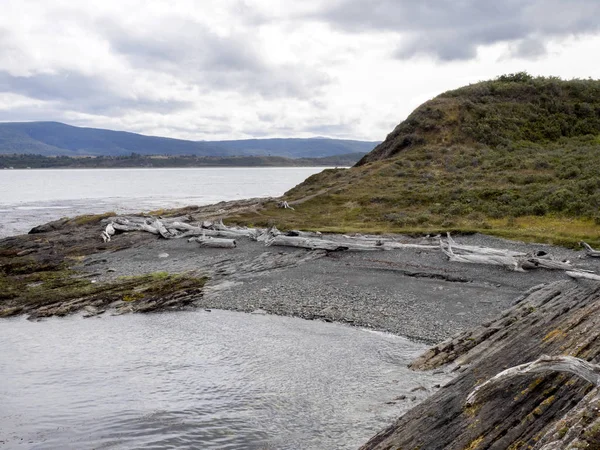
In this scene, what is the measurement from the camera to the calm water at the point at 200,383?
14031mm

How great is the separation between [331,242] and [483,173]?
90.0 ft

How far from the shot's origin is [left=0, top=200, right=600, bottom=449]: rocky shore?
26.7 ft

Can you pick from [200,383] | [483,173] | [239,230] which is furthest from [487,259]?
[483,173]

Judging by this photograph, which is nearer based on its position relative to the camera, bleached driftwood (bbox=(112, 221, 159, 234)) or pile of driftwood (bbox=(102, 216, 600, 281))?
pile of driftwood (bbox=(102, 216, 600, 281))

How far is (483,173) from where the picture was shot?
5425 cm

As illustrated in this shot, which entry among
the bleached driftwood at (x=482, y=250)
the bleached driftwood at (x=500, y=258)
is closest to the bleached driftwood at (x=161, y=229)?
the bleached driftwood at (x=500, y=258)

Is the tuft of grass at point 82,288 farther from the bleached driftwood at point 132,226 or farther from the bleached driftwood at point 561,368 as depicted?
the bleached driftwood at point 561,368

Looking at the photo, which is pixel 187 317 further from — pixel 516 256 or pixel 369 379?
pixel 516 256

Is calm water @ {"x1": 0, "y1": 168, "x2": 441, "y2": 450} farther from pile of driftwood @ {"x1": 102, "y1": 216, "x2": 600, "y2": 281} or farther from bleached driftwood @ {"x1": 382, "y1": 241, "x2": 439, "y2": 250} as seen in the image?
bleached driftwood @ {"x1": 382, "y1": 241, "x2": 439, "y2": 250}

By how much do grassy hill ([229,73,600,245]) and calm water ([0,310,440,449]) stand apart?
1872 centimetres

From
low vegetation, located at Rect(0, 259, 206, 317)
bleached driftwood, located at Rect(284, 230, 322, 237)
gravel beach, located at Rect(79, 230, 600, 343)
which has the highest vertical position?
bleached driftwood, located at Rect(284, 230, 322, 237)

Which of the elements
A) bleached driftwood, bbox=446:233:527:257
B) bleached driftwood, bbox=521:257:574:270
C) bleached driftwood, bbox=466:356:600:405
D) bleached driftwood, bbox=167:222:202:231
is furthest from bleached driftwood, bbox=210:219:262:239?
bleached driftwood, bbox=466:356:600:405

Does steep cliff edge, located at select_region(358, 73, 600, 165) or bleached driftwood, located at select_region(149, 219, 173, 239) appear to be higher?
steep cliff edge, located at select_region(358, 73, 600, 165)

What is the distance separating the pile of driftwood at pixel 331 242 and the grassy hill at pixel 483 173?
16.0 ft
